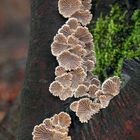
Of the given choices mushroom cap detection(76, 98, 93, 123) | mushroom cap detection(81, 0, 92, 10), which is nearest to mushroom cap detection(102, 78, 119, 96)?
mushroom cap detection(76, 98, 93, 123)

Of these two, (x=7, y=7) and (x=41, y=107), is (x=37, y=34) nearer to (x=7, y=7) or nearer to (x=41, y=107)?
(x=41, y=107)

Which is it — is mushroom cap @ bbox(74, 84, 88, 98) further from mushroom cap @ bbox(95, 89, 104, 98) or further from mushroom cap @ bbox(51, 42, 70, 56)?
mushroom cap @ bbox(51, 42, 70, 56)

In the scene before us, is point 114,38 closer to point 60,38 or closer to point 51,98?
point 60,38

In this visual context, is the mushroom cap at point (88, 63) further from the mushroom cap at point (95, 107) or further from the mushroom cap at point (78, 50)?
the mushroom cap at point (95, 107)

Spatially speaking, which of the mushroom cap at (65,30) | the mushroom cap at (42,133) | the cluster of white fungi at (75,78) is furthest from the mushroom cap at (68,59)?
the mushroom cap at (42,133)

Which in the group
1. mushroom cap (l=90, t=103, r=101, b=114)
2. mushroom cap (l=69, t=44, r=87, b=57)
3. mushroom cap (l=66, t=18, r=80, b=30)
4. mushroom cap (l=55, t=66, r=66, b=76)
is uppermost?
mushroom cap (l=66, t=18, r=80, b=30)

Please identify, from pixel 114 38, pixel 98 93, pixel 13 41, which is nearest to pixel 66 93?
pixel 98 93
